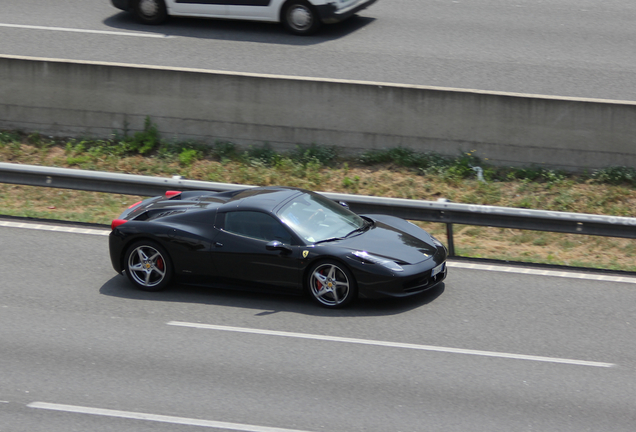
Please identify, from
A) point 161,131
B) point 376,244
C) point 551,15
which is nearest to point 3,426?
point 376,244

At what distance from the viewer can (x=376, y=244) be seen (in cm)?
895

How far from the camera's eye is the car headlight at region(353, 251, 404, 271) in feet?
28.2

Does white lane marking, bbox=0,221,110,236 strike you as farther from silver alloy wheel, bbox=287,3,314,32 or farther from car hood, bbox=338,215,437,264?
silver alloy wheel, bbox=287,3,314,32

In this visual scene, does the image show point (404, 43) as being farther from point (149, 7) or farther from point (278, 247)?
point (278, 247)

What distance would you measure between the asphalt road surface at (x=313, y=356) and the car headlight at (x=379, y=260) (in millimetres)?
529

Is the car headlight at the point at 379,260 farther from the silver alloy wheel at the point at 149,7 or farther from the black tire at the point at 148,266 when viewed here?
the silver alloy wheel at the point at 149,7

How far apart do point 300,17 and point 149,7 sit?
3307 mm

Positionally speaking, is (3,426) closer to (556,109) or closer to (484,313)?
(484,313)

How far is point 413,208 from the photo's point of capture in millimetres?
10945

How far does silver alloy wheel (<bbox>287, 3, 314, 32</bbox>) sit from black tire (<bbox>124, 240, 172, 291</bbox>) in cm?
839

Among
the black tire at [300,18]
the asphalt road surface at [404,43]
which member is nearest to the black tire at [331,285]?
the asphalt road surface at [404,43]

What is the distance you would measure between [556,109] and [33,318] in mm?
8472

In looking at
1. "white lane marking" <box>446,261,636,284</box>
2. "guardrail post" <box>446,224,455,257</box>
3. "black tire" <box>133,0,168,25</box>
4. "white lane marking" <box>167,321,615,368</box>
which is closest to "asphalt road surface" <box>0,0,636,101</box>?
"black tire" <box>133,0,168,25</box>

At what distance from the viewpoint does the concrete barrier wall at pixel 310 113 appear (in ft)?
41.8
